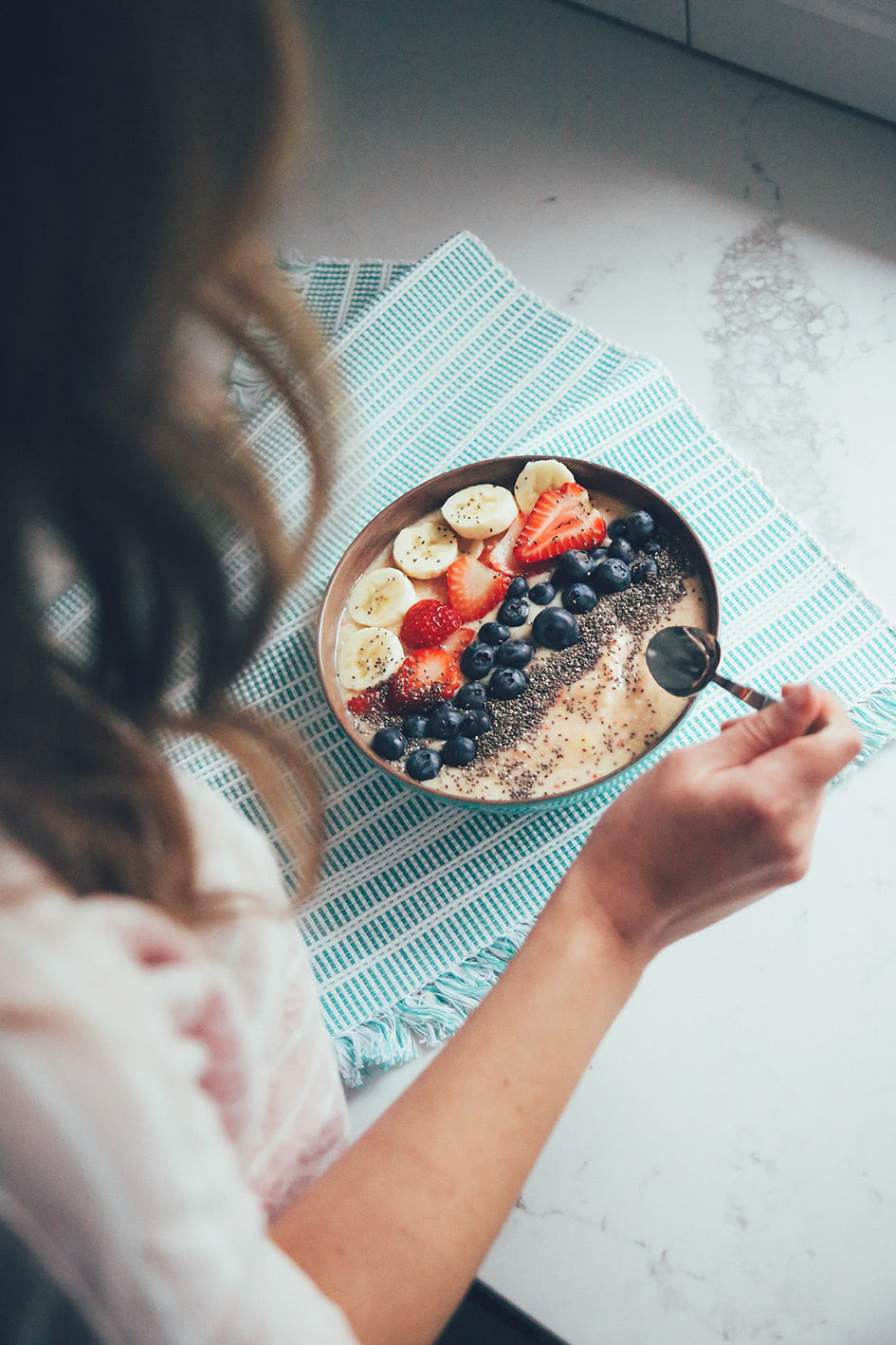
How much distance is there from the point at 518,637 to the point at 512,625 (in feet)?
0.05

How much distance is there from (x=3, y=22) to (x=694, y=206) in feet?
3.67

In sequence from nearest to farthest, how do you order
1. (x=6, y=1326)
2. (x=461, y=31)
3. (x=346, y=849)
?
(x=6, y=1326) → (x=346, y=849) → (x=461, y=31)

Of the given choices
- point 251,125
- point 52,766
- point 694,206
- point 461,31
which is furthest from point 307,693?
point 461,31

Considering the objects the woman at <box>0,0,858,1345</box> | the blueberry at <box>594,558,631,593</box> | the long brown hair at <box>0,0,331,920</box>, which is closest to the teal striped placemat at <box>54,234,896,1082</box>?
the blueberry at <box>594,558,631,593</box>

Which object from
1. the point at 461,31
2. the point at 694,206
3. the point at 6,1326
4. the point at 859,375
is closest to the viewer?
the point at 6,1326

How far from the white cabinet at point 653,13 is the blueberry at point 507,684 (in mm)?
1012

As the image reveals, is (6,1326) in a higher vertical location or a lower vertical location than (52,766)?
lower

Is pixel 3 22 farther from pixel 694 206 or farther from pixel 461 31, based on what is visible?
pixel 461 31

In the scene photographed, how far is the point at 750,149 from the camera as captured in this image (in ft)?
4.25

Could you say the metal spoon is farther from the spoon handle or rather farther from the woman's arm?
the woman's arm

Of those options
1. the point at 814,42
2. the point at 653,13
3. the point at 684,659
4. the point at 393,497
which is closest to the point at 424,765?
the point at 684,659

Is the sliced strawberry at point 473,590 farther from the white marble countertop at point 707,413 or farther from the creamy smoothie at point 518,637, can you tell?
the white marble countertop at point 707,413

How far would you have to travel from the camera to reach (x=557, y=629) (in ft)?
3.21

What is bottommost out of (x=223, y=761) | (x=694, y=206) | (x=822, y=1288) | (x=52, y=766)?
(x=223, y=761)
